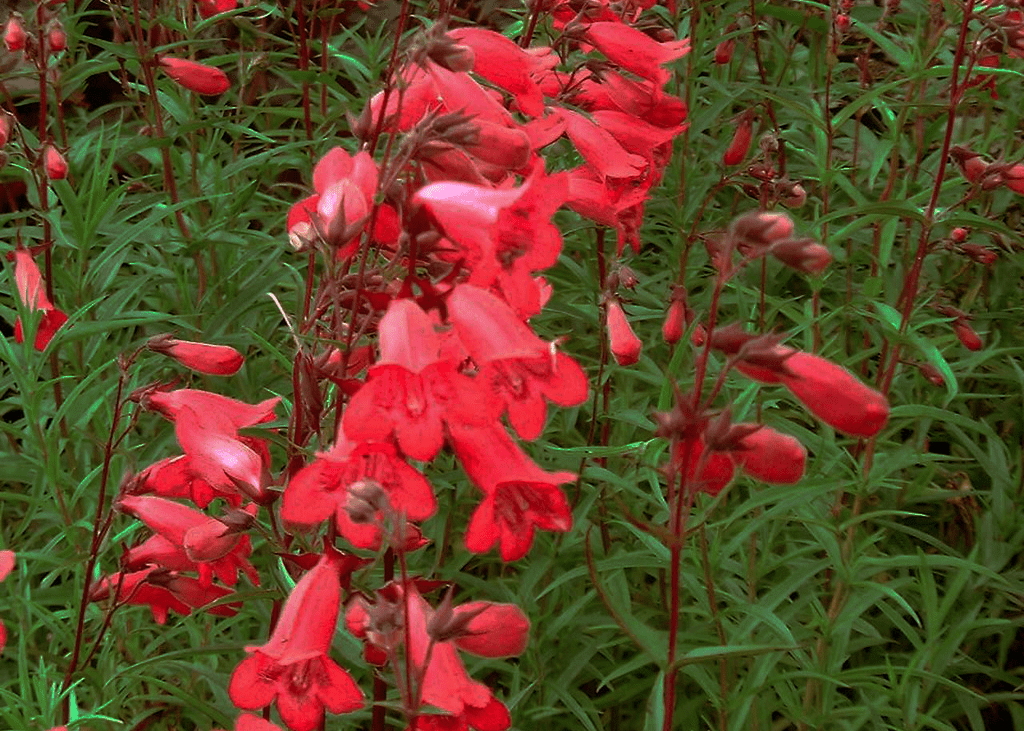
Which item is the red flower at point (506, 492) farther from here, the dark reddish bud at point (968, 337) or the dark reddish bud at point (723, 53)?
the dark reddish bud at point (723, 53)

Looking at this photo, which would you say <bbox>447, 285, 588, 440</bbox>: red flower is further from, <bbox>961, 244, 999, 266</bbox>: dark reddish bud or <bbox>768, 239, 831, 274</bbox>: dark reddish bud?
<bbox>961, 244, 999, 266</bbox>: dark reddish bud

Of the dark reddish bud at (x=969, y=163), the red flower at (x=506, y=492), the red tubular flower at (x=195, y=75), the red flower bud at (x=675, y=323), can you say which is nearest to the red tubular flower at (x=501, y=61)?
the red flower at (x=506, y=492)

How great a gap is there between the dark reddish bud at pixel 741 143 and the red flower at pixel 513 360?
2.23 m

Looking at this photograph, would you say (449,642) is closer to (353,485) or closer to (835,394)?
(353,485)

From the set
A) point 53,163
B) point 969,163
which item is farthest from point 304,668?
point 969,163

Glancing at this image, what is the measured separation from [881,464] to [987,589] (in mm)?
837

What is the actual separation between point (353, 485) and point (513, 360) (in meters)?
0.28

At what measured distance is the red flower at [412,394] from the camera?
1.48m

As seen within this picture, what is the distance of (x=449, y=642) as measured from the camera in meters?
1.75

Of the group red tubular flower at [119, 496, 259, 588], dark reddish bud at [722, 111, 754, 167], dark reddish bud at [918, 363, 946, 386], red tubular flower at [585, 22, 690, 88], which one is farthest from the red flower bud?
red tubular flower at [119, 496, 259, 588]

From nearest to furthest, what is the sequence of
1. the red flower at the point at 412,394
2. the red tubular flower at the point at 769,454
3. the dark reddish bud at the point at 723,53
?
the red flower at the point at 412,394 → the red tubular flower at the point at 769,454 → the dark reddish bud at the point at 723,53

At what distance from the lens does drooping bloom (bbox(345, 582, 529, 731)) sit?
64.6 inches

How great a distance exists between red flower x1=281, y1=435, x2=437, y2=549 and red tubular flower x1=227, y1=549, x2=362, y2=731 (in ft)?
0.53

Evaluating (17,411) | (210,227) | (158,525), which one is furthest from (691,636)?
(17,411)
